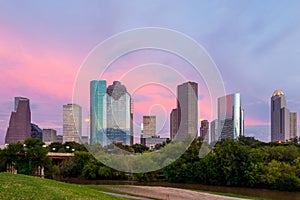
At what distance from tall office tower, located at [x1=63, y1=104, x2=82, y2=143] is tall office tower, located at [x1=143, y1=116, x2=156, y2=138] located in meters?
6.35

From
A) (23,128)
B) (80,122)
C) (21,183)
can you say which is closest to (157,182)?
(80,122)

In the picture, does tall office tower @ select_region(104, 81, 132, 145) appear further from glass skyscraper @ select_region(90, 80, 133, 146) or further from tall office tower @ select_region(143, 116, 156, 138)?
tall office tower @ select_region(143, 116, 156, 138)

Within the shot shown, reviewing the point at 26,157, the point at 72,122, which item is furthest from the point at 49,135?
the point at 26,157

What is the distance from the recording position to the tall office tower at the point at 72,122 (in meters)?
32.3

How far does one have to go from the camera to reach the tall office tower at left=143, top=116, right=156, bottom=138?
30.4 metres

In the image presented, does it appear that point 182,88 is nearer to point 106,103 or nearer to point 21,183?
point 106,103

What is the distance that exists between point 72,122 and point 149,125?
150 ft

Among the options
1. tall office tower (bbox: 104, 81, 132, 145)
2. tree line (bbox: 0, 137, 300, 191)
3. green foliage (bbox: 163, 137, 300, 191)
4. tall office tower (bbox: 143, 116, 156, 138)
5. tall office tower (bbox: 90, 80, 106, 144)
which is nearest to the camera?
tall office tower (bbox: 90, 80, 106, 144)

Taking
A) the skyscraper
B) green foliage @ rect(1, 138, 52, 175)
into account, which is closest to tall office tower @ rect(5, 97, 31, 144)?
the skyscraper

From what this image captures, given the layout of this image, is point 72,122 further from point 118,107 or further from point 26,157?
point 118,107

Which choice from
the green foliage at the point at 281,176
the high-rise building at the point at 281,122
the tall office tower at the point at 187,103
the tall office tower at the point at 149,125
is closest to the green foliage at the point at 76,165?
the tall office tower at the point at 187,103

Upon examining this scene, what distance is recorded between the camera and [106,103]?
29.4 meters

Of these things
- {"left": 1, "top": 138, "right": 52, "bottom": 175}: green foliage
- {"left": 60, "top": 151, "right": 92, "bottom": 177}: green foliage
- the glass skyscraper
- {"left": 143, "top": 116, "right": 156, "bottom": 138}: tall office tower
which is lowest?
{"left": 60, "top": 151, "right": 92, "bottom": 177}: green foliage

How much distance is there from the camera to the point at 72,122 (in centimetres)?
7294
